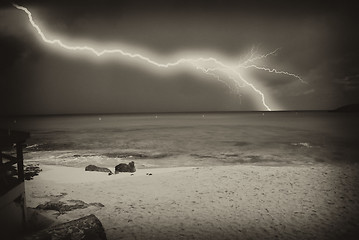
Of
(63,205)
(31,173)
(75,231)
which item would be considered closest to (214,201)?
(63,205)

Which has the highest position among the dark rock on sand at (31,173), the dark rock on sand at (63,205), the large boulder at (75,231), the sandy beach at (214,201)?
the large boulder at (75,231)

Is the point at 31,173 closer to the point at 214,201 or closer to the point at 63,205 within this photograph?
the point at 63,205

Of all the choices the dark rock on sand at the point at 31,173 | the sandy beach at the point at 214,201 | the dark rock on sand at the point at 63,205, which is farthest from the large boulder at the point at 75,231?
the dark rock on sand at the point at 31,173

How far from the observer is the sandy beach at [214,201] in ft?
24.8

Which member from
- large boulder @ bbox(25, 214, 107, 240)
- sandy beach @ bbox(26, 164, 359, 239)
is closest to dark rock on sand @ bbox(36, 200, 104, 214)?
sandy beach @ bbox(26, 164, 359, 239)

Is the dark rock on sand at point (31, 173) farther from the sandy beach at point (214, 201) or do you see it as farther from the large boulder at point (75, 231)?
the large boulder at point (75, 231)

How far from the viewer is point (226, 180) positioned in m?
12.6

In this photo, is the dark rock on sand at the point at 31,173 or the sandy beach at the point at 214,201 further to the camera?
the dark rock on sand at the point at 31,173

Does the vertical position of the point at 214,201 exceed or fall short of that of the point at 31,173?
it exceeds it

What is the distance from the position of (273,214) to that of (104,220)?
5.26 meters

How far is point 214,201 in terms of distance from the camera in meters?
9.87

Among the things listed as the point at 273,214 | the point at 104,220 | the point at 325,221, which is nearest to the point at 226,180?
the point at 273,214

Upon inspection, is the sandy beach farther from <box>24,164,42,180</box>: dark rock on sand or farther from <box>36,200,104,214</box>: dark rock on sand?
<box>24,164,42,180</box>: dark rock on sand

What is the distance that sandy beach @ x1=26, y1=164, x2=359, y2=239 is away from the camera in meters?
7.57
